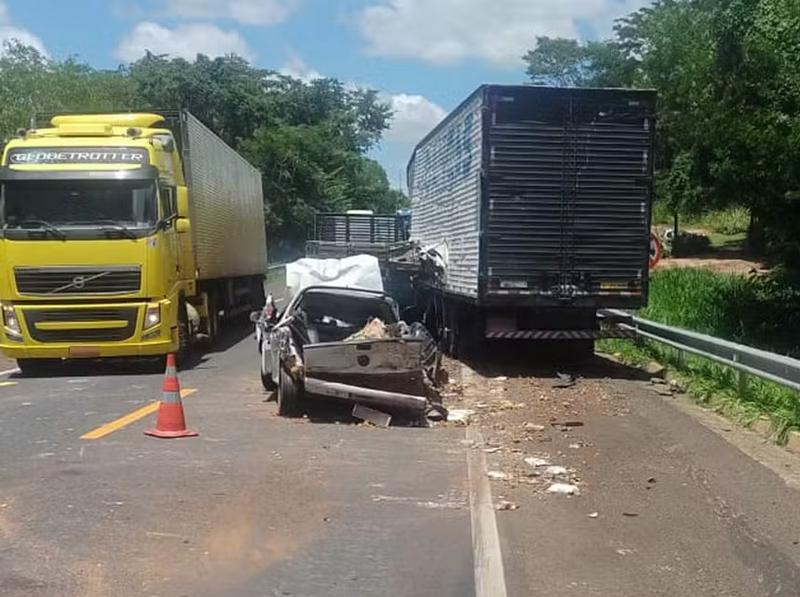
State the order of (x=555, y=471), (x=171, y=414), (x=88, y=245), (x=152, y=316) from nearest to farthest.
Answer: (x=555, y=471)
(x=171, y=414)
(x=88, y=245)
(x=152, y=316)

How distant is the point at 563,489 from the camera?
8.01m

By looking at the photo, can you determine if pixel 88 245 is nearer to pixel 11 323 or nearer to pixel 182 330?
pixel 11 323

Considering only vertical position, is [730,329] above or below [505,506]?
above

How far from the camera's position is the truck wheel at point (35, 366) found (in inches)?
628

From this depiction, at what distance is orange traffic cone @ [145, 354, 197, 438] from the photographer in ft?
32.1

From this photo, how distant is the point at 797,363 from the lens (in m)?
9.89

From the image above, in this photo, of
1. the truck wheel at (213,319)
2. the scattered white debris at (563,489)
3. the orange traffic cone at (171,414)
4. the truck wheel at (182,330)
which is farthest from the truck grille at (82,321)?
the scattered white debris at (563,489)

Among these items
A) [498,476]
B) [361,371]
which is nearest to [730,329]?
[361,371]

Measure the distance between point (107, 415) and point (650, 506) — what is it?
20.8 ft

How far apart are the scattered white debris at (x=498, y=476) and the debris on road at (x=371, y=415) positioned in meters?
2.60

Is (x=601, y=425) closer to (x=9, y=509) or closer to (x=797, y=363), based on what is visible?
(x=797, y=363)

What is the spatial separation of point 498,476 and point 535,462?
A: 2.22 feet

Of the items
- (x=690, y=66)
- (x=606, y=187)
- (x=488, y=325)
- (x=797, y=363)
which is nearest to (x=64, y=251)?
(x=488, y=325)

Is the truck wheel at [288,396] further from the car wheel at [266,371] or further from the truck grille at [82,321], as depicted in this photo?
the truck grille at [82,321]
